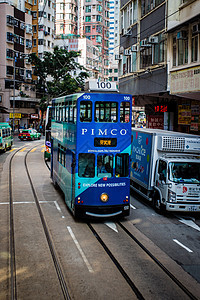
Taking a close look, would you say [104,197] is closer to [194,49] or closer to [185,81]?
[185,81]

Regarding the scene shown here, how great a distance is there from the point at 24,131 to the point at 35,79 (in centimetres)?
1998

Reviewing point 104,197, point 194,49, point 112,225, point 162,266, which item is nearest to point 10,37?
point 194,49

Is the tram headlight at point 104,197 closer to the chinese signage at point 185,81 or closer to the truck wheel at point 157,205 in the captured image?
the truck wheel at point 157,205

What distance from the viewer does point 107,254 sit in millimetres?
9867

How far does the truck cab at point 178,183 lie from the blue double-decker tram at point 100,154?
1.78 meters

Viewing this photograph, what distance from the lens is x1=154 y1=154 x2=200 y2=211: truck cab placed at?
527 inches

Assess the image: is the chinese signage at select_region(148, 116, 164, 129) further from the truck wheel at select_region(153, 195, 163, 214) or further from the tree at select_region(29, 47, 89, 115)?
the tree at select_region(29, 47, 89, 115)

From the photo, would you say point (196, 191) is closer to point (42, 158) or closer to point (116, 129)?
point (116, 129)

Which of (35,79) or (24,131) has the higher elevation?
(35,79)

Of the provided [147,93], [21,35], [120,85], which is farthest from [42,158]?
[21,35]

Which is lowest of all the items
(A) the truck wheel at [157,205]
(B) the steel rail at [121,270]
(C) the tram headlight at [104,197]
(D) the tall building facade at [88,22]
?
(B) the steel rail at [121,270]

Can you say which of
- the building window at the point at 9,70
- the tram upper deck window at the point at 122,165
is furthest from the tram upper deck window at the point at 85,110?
the building window at the point at 9,70

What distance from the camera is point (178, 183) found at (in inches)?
529

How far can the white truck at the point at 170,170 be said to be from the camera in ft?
44.0
